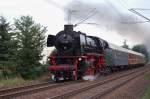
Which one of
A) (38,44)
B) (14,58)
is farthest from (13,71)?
(38,44)

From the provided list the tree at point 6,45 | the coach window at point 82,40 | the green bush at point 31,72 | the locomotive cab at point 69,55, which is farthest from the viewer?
the tree at point 6,45

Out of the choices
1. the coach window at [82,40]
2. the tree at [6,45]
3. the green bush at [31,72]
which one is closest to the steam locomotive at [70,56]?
the coach window at [82,40]

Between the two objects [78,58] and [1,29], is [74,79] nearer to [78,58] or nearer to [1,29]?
[78,58]

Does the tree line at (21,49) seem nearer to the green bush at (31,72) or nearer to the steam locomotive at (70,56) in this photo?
the green bush at (31,72)

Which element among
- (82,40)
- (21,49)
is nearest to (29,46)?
(21,49)

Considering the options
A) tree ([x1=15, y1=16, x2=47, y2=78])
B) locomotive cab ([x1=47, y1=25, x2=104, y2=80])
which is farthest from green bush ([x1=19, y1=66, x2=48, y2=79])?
locomotive cab ([x1=47, y1=25, x2=104, y2=80])

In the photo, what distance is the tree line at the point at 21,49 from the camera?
3191 cm

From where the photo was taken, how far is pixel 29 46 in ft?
112

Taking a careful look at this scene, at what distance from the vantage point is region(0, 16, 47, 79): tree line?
105ft

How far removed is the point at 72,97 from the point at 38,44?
21.1 m

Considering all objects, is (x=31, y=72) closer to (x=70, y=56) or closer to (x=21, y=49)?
(x=21, y=49)

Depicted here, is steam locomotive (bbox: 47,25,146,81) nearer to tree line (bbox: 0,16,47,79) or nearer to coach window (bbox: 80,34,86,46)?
coach window (bbox: 80,34,86,46)

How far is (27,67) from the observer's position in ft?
108

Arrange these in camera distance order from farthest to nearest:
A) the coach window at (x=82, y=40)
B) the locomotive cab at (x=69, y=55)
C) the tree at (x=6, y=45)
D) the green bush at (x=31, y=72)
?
the tree at (x=6, y=45), the green bush at (x=31, y=72), the coach window at (x=82, y=40), the locomotive cab at (x=69, y=55)
